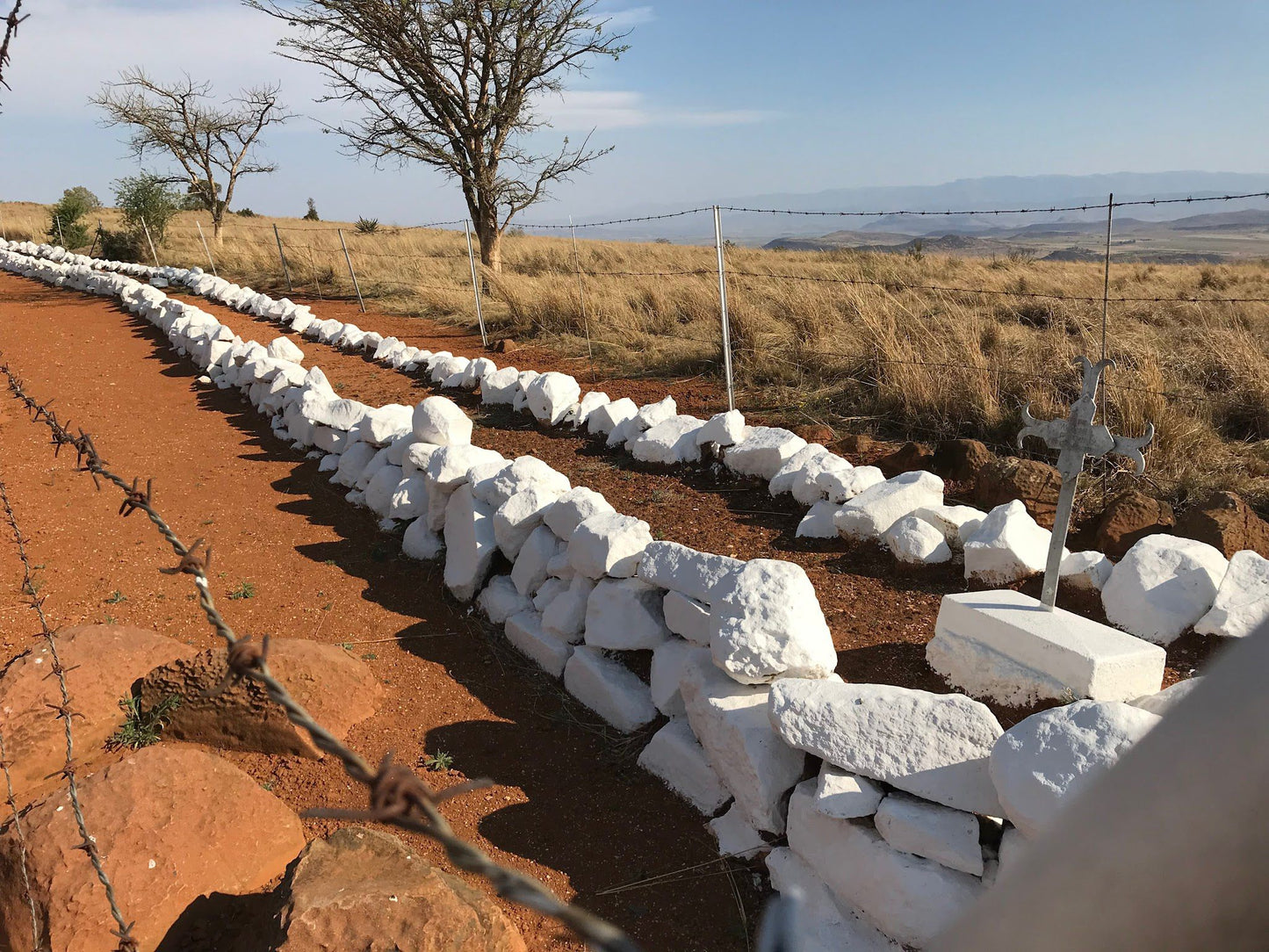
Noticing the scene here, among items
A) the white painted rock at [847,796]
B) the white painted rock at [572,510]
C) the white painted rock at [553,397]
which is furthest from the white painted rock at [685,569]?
the white painted rock at [553,397]

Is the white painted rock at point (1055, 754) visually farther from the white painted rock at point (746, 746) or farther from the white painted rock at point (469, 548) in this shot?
the white painted rock at point (469, 548)

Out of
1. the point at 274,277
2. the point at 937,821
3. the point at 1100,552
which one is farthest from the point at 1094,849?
the point at 274,277

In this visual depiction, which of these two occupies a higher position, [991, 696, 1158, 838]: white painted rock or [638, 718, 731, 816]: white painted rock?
[991, 696, 1158, 838]: white painted rock

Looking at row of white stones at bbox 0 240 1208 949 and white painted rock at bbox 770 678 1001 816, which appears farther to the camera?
white painted rock at bbox 770 678 1001 816

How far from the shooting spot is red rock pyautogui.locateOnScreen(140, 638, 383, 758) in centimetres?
339

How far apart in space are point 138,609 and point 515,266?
14.3m

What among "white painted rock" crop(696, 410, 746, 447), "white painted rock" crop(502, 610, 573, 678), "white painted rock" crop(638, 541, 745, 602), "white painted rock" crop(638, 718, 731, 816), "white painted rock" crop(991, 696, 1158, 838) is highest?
"white painted rock" crop(696, 410, 746, 447)

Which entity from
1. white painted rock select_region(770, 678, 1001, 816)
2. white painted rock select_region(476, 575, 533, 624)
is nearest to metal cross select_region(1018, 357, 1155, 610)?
white painted rock select_region(770, 678, 1001, 816)

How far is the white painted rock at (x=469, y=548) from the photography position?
14.5 ft

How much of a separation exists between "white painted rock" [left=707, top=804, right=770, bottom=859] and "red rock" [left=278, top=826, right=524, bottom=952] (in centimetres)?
76

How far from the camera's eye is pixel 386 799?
0.94m

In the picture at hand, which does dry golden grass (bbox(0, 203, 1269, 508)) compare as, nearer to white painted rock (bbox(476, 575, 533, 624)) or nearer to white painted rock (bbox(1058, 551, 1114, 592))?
white painted rock (bbox(1058, 551, 1114, 592))

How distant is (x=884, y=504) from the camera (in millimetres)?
4293

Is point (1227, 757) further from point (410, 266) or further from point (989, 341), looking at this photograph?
point (410, 266)
